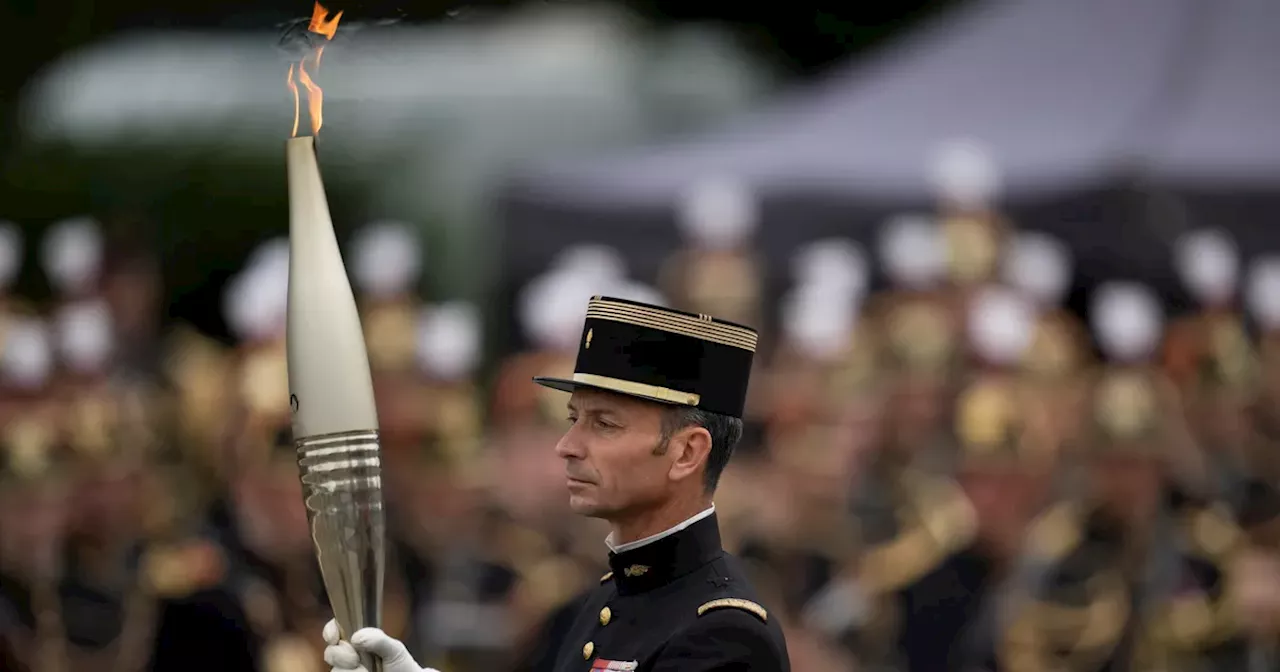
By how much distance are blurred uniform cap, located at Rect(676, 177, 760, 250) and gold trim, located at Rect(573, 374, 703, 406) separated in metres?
7.68

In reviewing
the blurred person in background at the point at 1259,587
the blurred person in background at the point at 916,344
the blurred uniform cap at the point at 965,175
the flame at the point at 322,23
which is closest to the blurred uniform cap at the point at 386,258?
the blurred person in background at the point at 916,344

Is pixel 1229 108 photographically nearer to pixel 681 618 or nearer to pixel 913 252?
pixel 913 252

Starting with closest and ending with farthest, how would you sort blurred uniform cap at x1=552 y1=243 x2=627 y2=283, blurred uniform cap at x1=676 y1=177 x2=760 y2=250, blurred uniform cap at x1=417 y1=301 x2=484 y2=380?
blurred uniform cap at x1=552 y1=243 x2=627 y2=283 → blurred uniform cap at x1=676 y1=177 x2=760 y2=250 → blurred uniform cap at x1=417 y1=301 x2=484 y2=380

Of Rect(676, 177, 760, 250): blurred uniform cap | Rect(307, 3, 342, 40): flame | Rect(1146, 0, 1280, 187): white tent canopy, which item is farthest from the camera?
Rect(1146, 0, 1280, 187): white tent canopy

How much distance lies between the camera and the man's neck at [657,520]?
14.5 feet

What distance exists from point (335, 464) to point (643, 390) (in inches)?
25.7

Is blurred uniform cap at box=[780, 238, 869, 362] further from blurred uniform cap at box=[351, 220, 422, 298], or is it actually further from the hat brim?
the hat brim

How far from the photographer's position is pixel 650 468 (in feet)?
14.3

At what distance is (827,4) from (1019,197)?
9.53ft

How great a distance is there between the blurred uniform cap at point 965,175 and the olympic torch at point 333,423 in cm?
806

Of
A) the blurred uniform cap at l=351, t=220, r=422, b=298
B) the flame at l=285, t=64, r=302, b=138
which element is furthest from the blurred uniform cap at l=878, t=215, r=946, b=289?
the flame at l=285, t=64, r=302, b=138

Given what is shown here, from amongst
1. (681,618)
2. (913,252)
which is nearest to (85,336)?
(913,252)

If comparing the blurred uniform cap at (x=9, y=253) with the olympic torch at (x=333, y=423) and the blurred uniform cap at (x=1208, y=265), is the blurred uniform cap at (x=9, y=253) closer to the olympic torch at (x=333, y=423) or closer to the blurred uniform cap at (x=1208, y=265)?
the blurred uniform cap at (x=1208, y=265)

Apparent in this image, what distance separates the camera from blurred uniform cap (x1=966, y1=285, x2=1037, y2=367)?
11.5 metres
